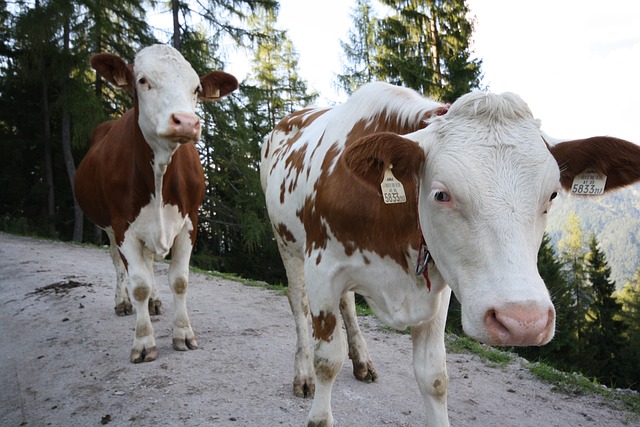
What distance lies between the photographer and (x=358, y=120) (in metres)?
2.76

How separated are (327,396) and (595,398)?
8.50ft

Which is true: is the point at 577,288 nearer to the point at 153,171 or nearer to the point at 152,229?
the point at 152,229

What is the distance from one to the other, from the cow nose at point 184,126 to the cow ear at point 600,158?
2.45 m

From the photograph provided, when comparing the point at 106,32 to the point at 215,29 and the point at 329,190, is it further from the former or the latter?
the point at 329,190

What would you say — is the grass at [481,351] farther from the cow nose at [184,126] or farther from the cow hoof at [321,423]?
the cow nose at [184,126]

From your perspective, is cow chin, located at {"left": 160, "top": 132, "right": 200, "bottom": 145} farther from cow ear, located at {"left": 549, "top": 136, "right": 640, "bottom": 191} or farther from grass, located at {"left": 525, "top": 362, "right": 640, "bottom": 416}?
grass, located at {"left": 525, "top": 362, "right": 640, "bottom": 416}

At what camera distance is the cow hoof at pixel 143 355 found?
3926 millimetres

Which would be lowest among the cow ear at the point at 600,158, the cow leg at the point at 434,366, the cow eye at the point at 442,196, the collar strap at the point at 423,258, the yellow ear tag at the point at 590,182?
the cow leg at the point at 434,366

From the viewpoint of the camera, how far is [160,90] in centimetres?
364

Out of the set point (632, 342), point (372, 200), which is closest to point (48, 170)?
point (372, 200)

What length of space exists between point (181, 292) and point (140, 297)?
43cm

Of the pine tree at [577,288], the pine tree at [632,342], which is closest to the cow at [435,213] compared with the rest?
the pine tree at [632,342]

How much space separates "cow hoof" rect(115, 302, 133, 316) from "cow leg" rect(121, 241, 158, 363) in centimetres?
160

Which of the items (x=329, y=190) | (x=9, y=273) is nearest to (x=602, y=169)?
(x=329, y=190)
